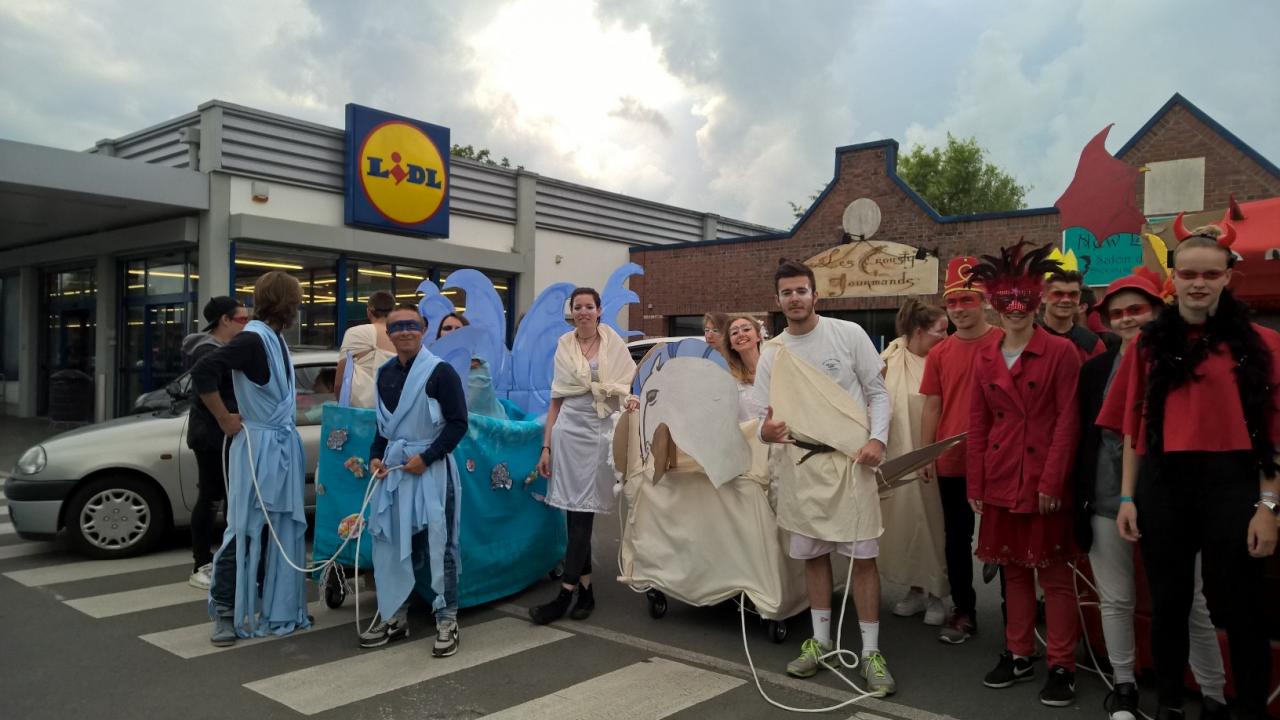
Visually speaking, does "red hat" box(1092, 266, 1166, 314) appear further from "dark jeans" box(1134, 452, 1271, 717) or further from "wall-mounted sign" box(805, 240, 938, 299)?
"wall-mounted sign" box(805, 240, 938, 299)

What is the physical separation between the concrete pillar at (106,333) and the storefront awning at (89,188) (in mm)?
1366

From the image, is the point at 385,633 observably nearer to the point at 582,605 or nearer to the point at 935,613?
the point at 582,605

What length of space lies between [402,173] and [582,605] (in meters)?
12.7

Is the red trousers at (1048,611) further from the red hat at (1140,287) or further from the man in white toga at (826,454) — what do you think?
the red hat at (1140,287)

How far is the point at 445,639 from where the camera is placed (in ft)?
15.3

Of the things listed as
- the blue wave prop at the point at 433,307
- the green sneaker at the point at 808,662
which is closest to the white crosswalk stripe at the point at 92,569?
the blue wave prop at the point at 433,307

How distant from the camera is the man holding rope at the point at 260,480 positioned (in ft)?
15.8

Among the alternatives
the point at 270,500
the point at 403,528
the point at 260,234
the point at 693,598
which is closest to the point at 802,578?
the point at 693,598

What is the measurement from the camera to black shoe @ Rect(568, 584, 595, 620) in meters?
5.32

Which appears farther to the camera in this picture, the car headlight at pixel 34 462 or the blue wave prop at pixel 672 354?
the car headlight at pixel 34 462

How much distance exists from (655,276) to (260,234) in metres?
10.2

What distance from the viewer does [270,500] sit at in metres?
4.89

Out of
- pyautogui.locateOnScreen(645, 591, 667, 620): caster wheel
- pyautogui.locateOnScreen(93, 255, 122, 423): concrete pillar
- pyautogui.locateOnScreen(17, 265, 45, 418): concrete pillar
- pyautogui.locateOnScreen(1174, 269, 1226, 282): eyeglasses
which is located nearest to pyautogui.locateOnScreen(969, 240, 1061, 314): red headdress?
pyautogui.locateOnScreen(1174, 269, 1226, 282): eyeglasses

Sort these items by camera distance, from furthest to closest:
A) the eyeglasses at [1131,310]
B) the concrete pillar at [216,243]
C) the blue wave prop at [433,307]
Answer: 1. the concrete pillar at [216,243]
2. the blue wave prop at [433,307]
3. the eyeglasses at [1131,310]
